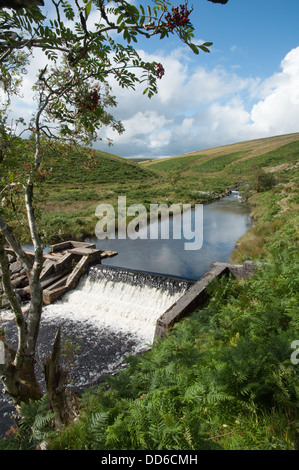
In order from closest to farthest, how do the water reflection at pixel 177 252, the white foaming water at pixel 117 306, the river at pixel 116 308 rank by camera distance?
the river at pixel 116 308 < the white foaming water at pixel 117 306 < the water reflection at pixel 177 252

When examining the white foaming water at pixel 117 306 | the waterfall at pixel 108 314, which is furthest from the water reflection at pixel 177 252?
the white foaming water at pixel 117 306

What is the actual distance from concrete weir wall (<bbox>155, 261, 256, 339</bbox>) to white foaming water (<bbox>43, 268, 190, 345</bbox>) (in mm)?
2475

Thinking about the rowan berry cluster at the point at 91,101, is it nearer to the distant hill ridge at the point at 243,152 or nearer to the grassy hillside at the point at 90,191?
the grassy hillside at the point at 90,191

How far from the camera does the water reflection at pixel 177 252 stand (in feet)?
49.4

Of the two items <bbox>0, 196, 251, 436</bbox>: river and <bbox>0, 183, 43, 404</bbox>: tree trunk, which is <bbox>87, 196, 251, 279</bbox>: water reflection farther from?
<bbox>0, 183, 43, 404</bbox>: tree trunk

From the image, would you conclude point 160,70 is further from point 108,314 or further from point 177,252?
point 177,252

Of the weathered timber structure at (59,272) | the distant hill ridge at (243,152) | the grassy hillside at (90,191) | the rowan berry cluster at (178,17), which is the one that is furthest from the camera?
the distant hill ridge at (243,152)

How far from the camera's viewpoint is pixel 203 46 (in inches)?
81.9

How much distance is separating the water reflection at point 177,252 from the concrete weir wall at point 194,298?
4646 mm

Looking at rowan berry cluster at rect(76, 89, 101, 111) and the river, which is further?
the river

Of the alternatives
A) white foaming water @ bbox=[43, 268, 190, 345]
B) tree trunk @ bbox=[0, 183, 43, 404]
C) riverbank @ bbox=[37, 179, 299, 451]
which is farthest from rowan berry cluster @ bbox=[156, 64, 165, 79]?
white foaming water @ bbox=[43, 268, 190, 345]

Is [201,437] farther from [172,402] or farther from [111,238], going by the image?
[111,238]

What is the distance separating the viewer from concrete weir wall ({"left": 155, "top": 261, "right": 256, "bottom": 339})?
7.35 metres

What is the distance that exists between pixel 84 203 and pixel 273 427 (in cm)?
3381
